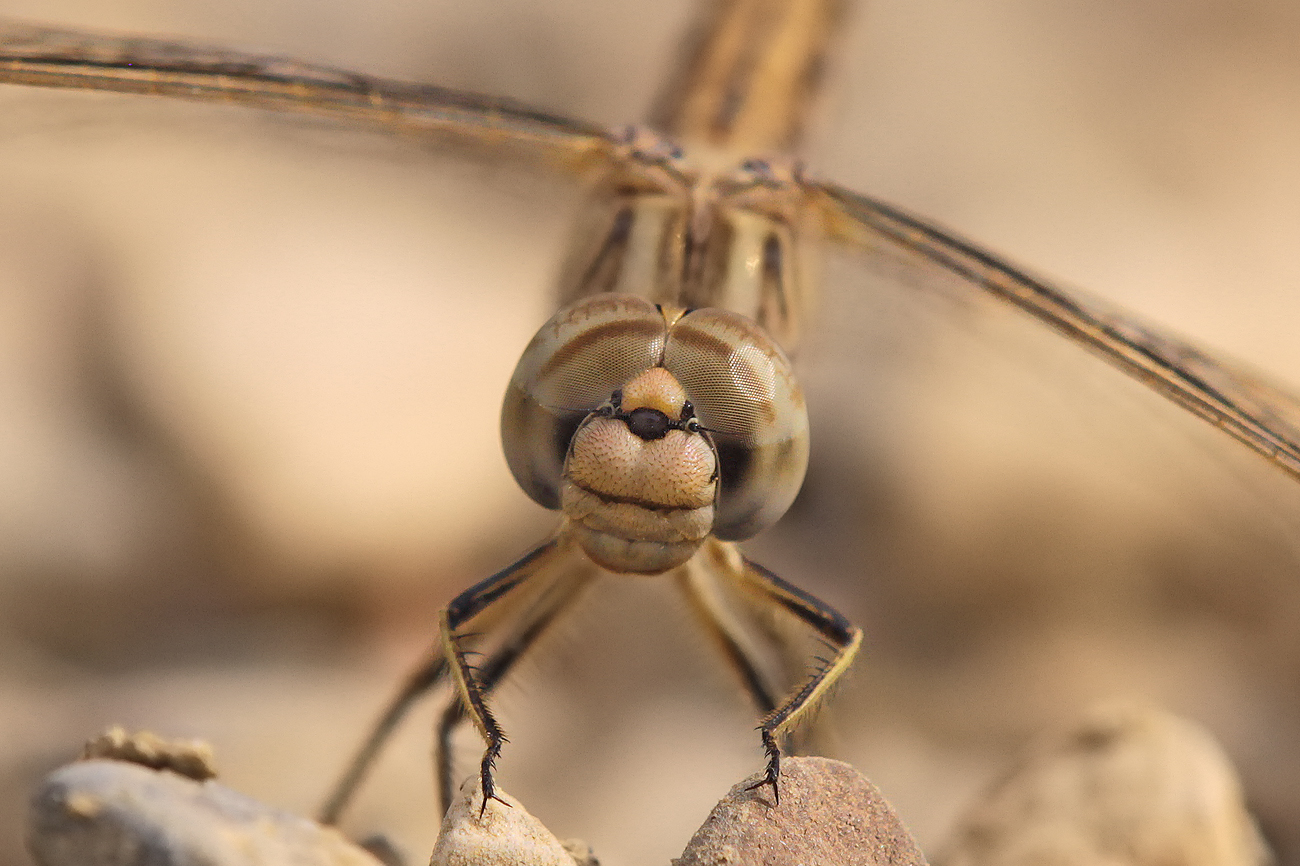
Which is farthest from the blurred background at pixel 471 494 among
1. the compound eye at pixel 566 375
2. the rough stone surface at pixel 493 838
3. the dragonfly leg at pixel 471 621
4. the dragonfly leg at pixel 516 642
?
the rough stone surface at pixel 493 838

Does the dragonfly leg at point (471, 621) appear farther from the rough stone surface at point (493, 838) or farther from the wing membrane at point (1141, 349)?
the wing membrane at point (1141, 349)

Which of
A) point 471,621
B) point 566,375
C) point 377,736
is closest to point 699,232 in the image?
point 566,375

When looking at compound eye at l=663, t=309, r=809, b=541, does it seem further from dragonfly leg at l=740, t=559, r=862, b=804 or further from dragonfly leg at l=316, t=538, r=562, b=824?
dragonfly leg at l=316, t=538, r=562, b=824

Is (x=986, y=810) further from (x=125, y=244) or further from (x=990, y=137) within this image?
(x=990, y=137)

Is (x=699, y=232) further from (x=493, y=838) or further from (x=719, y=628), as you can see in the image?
(x=493, y=838)

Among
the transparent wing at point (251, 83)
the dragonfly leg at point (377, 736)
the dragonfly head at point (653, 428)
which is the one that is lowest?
the dragonfly leg at point (377, 736)

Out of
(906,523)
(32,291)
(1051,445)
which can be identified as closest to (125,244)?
(32,291)

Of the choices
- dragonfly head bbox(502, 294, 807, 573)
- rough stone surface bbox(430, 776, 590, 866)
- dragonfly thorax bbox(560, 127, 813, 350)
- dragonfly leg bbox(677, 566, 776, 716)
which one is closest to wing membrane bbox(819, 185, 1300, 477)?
dragonfly thorax bbox(560, 127, 813, 350)
